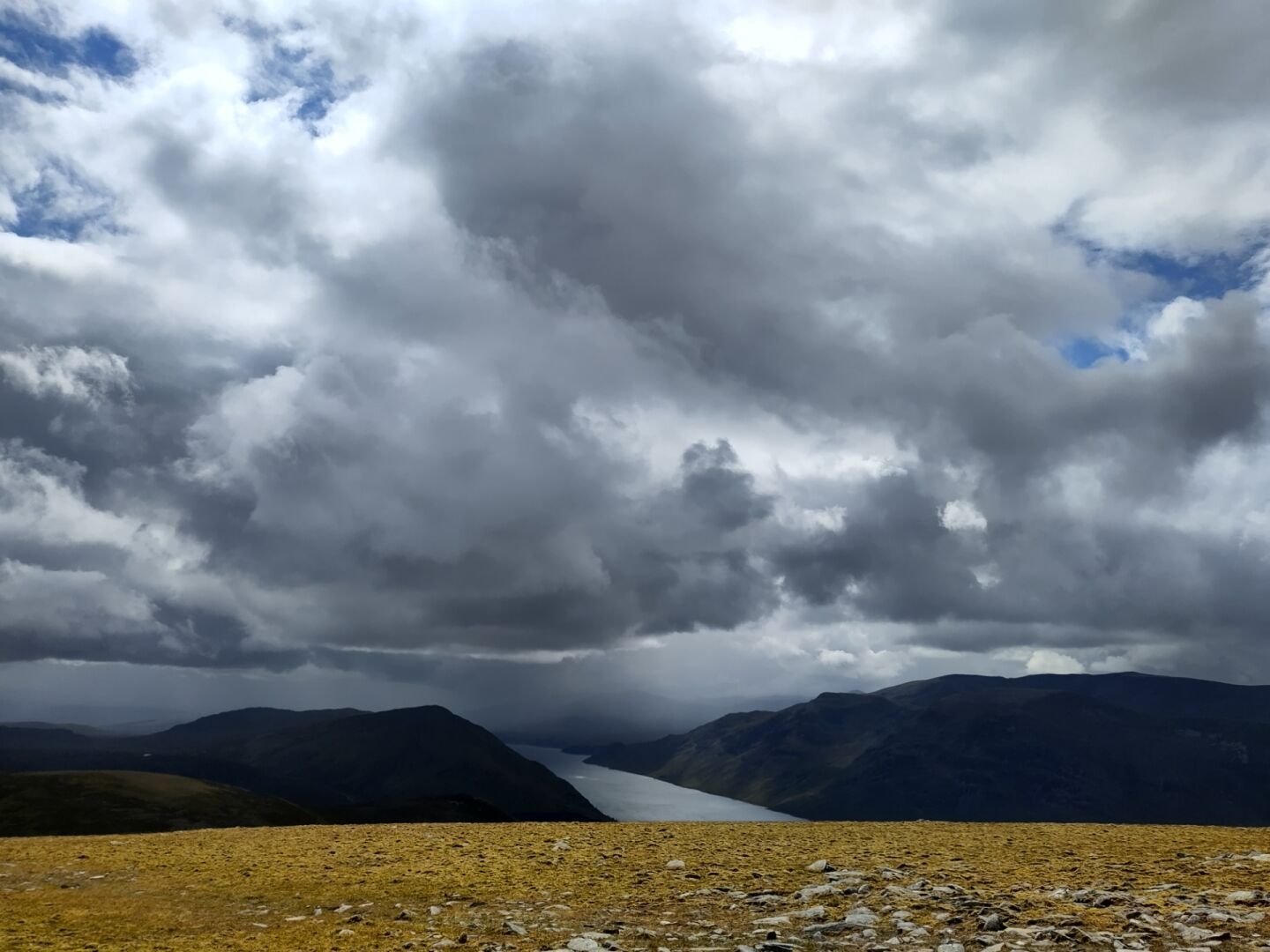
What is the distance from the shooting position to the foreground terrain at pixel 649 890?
67.3 ft

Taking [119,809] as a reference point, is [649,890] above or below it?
above

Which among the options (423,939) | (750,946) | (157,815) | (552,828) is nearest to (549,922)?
(423,939)

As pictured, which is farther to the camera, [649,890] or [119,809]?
[119,809]

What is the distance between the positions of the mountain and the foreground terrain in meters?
159

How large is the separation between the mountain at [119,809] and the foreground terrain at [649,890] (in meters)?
159

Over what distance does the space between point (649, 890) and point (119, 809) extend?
655 feet

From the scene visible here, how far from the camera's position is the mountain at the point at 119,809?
176750 millimetres

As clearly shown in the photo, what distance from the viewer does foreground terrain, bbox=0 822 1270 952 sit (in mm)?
20516

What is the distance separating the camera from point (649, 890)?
85.0 ft

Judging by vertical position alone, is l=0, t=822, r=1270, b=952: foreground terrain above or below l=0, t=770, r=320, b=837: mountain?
above

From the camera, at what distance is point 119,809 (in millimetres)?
182375

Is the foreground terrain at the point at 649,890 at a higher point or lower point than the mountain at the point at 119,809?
higher

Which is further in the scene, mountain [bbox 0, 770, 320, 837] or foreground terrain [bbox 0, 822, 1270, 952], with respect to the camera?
mountain [bbox 0, 770, 320, 837]

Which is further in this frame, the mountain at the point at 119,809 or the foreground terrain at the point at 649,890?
the mountain at the point at 119,809
